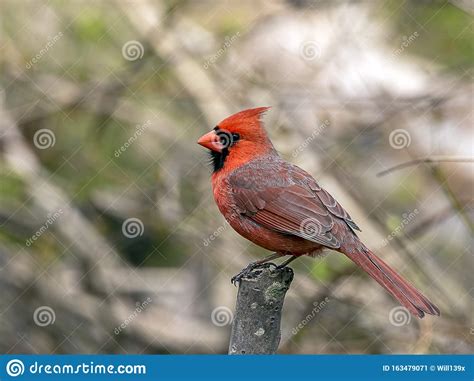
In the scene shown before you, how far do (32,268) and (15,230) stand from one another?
0.31 metres

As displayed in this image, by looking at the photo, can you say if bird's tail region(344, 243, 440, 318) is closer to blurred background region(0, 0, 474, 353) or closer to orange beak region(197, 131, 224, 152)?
orange beak region(197, 131, 224, 152)

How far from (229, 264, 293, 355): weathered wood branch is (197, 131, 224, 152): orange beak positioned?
1.26 metres

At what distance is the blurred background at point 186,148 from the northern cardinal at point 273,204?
102 centimetres

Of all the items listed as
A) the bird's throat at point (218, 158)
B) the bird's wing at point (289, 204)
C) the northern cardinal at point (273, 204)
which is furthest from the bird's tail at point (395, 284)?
the bird's throat at point (218, 158)

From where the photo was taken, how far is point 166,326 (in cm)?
641

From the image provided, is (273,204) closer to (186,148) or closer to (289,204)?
(289,204)

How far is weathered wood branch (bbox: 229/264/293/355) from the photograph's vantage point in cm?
393

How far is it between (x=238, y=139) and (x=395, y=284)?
123cm

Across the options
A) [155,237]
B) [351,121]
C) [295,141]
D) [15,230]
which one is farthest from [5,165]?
[351,121]

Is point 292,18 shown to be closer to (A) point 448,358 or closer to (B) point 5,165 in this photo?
(B) point 5,165

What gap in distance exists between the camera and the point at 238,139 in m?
5.20

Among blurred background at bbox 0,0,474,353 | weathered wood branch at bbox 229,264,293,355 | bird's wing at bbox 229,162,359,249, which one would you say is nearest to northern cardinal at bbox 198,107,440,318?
bird's wing at bbox 229,162,359,249

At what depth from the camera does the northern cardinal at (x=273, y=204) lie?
4809mm

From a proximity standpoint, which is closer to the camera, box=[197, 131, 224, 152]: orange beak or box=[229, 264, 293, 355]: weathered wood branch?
box=[229, 264, 293, 355]: weathered wood branch
